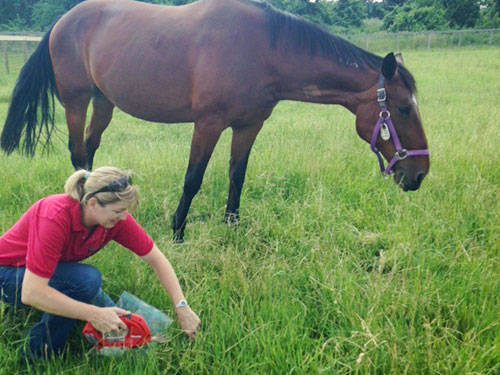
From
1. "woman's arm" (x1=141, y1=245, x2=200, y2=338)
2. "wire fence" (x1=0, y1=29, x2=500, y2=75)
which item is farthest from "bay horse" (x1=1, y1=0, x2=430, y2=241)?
"wire fence" (x1=0, y1=29, x2=500, y2=75)

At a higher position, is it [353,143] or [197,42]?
Result: [197,42]

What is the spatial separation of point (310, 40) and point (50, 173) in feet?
9.81

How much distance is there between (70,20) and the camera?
3998mm

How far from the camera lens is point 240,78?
311 centimetres

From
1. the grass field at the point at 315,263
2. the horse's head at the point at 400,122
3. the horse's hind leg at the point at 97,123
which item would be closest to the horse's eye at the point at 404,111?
the horse's head at the point at 400,122

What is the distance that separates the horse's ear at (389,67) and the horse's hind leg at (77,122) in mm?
2871

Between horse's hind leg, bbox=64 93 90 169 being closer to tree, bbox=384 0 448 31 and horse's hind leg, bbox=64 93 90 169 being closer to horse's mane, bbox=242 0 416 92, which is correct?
horse's mane, bbox=242 0 416 92

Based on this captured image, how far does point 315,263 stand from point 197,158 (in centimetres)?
131

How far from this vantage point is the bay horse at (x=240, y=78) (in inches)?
122

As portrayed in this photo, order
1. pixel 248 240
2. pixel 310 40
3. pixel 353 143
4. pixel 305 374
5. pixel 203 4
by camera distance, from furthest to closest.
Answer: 1. pixel 353 143
2. pixel 203 4
3. pixel 310 40
4. pixel 248 240
5. pixel 305 374

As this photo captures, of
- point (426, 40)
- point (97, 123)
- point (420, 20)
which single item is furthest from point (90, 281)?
point (420, 20)

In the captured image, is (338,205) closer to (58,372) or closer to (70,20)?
(58,372)

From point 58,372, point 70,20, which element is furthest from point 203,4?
point 58,372

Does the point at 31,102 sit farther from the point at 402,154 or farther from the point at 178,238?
the point at 402,154
